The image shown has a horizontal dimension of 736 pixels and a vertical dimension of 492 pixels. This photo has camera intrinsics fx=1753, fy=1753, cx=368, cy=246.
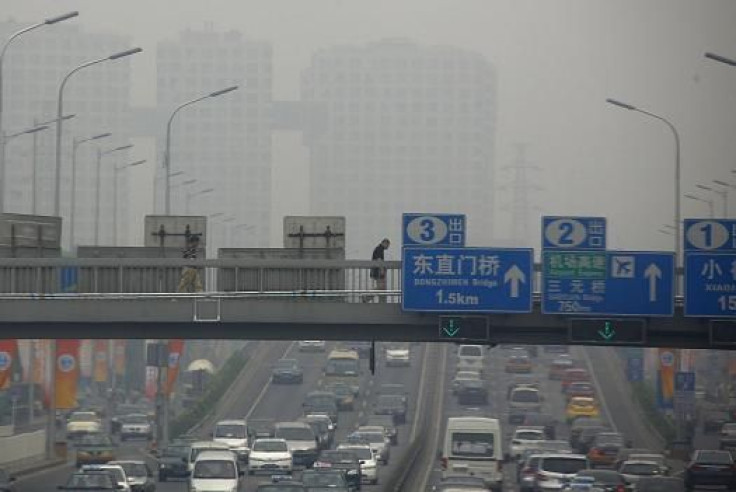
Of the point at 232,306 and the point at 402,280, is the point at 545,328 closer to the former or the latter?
the point at 402,280

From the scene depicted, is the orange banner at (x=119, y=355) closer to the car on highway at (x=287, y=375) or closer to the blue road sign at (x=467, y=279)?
the car on highway at (x=287, y=375)

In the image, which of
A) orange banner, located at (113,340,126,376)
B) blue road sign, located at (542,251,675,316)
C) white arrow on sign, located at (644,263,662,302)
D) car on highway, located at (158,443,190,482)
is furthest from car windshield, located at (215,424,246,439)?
orange banner, located at (113,340,126,376)

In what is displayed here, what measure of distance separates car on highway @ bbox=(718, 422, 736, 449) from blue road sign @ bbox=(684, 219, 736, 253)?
3043cm

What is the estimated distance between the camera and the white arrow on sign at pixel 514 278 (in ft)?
135

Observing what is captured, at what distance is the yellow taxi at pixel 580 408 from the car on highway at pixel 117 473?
1849 inches

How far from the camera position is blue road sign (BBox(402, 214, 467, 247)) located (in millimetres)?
46812

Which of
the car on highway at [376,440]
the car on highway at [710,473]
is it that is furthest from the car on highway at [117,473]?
the car on highway at [376,440]

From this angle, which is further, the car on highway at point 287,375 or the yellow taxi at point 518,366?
the yellow taxi at point 518,366

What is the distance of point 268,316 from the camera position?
40250 mm

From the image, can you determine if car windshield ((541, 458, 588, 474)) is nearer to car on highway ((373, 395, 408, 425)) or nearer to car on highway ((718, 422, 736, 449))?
car on highway ((718, 422, 736, 449))

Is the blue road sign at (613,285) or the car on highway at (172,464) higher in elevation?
the blue road sign at (613,285)

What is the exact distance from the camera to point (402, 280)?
135 feet

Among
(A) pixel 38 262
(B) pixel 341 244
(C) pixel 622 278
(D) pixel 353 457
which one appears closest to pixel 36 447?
(D) pixel 353 457

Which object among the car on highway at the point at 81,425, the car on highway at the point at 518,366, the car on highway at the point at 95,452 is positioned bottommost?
the car on highway at the point at 81,425
